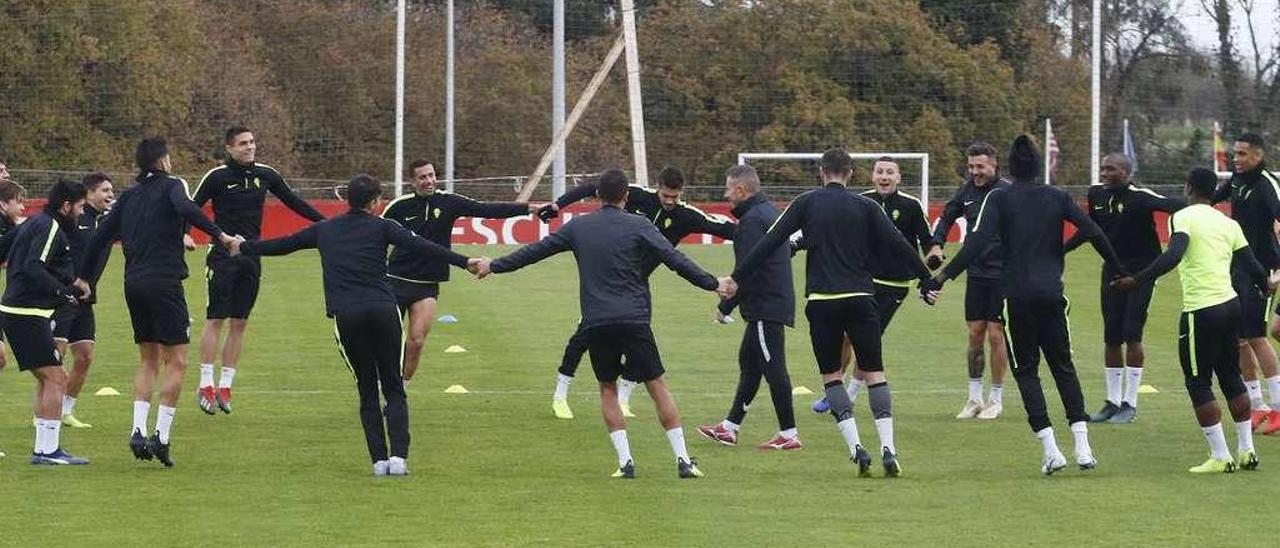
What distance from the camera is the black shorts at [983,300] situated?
1550 cm

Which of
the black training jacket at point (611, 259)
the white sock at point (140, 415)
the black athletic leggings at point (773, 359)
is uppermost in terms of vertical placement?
the black training jacket at point (611, 259)

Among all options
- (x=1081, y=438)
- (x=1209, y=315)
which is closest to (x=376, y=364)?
(x=1081, y=438)

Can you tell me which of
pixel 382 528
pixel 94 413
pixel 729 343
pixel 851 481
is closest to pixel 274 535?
pixel 382 528

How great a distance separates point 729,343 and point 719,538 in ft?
42.4

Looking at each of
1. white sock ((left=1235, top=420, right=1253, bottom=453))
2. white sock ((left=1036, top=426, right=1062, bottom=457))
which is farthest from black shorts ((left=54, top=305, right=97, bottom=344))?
white sock ((left=1235, top=420, right=1253, bottom=453))

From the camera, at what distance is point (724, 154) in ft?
161

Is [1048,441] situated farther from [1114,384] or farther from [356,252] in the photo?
[356,252]

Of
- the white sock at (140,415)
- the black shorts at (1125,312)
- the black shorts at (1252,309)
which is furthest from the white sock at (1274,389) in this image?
the white sock at (140,415)

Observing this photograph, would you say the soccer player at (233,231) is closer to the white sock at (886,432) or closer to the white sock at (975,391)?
the white sock at (886,432)

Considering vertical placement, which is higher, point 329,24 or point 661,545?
point 329,24

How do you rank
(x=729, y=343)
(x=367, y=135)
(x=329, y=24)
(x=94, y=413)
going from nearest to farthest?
(x=94, y=413), (x=729, y=343), (x=367, y=135), (x=329, y=24)

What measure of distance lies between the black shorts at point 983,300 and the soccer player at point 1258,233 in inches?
71.2

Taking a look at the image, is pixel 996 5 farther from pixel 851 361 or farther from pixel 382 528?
pixel 382 528

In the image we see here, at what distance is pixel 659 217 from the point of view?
15.6 meters
